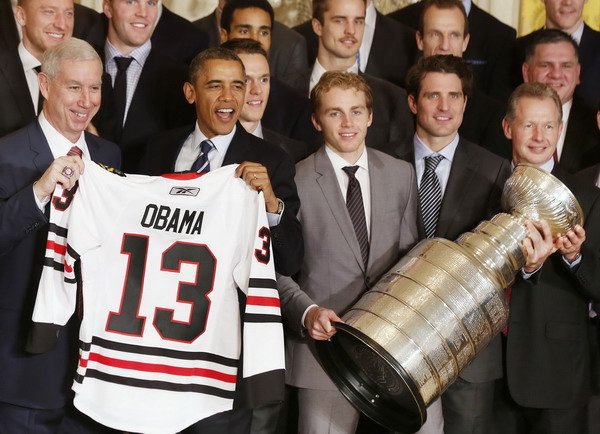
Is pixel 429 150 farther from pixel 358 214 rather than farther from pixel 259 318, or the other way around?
pixel 259 318

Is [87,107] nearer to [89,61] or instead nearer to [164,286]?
[89,61]

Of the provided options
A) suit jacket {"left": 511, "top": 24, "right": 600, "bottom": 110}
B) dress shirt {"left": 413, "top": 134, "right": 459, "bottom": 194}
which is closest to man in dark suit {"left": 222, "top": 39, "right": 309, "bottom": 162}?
dress shirt {"left": 413, "top": 134, "right": 459, "bottom": 194}

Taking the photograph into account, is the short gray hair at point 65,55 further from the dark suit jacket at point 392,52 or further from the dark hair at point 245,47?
the dark suit jacket at point 392,52

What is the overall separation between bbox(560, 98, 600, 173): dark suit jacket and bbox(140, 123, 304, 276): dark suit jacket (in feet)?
5.22

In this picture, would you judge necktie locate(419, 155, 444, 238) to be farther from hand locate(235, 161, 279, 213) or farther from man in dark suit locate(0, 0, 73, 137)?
man in dark suit locate(0, 0, 73, 137)

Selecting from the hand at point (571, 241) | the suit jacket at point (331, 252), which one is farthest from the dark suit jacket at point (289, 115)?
the hand at point (571, 241)

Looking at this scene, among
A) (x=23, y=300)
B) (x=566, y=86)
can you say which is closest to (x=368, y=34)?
(x=566, y=86)

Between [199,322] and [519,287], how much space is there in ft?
4.41

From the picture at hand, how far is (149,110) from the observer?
4516 mm

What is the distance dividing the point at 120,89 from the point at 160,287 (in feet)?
4.36

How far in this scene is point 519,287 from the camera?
4008 mm

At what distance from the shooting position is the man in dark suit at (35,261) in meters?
3.56

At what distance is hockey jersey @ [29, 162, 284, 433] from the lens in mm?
3500

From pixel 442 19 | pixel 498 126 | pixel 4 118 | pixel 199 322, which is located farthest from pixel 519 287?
pixel 4 118
